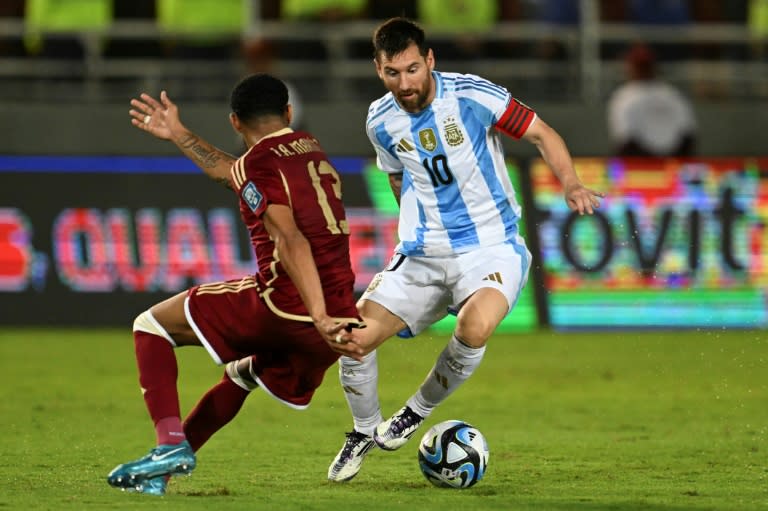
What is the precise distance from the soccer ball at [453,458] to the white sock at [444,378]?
20cm

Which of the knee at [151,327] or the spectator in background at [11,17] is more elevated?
the spectator in background at [11,17]

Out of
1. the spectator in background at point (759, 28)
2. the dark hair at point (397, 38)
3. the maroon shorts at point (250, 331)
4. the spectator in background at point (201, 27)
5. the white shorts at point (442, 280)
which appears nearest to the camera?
A: the maroon shorts at point (250, 331)

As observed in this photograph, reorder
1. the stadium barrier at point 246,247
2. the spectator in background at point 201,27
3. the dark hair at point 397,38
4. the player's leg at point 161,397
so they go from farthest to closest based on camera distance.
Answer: the spectator in background at point 201,27, the stadium barrier at point 246,247, the dark hair at point 397,38, the player's leg at point 161,397

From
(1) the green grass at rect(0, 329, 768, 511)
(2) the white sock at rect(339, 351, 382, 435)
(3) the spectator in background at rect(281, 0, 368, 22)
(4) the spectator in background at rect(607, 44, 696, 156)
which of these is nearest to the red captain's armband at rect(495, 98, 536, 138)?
(2) the white sock at rect(339, 351, 382, 435)

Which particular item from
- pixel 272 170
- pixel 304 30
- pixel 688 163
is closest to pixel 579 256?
pixel 688 163

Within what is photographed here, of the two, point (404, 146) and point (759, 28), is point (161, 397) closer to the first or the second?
point (404, 146)

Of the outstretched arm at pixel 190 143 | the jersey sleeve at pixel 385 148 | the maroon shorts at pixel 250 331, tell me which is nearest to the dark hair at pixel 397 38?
the jersey sleeve at pixel 385 148

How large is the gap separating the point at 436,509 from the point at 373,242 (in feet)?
25.2

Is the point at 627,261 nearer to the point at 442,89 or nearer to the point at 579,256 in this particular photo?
the point at 579,256

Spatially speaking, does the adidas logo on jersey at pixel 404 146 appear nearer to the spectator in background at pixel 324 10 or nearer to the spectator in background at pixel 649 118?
the spectator in background at pixel 649 118

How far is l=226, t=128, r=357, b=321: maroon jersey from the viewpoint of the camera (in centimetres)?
622

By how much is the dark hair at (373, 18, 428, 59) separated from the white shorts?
100 cm

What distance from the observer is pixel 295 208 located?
628 centimetres

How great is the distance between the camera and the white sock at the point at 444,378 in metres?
6.95
